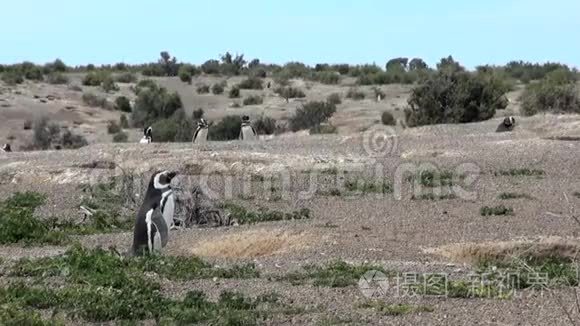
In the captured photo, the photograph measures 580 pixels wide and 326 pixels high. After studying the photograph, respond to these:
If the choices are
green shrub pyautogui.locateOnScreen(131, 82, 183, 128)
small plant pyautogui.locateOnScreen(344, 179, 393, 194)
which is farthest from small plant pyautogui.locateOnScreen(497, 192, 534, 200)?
green shrub pyautogui.locateOnScreen(131, 82, 183, 128)

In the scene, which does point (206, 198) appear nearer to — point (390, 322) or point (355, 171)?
point (355, 171)

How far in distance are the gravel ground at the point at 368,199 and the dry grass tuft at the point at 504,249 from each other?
27cm

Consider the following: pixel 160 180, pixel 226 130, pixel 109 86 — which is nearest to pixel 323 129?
pixel 226 130

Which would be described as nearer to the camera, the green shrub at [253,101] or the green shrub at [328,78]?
the green shrub at [253,101]

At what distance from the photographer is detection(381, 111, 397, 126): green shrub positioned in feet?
113

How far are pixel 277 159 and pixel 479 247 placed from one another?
7.91m

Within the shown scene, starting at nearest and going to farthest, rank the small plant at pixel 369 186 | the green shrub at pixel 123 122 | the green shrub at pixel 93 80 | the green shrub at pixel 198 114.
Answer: the small plant at pixel 369 186, the green shrub at pixel 123 122, the green shrub at pixel 198 114, the green shrub at pixel 93 80

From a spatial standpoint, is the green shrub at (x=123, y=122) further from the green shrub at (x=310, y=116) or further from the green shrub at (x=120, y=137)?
the green shrub at (x=310, y=116)

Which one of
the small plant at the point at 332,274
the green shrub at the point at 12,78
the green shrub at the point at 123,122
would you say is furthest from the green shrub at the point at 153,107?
the small plant at the point at 332,274

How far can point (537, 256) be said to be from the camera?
408 inches

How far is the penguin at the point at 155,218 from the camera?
1082 cm

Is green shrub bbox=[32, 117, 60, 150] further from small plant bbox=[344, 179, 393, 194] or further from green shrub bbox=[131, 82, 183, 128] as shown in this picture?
small plant bbox=[344, 179, 393, 194]

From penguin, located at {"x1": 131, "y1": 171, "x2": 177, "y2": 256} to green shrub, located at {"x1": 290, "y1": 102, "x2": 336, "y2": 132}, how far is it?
21906 mm

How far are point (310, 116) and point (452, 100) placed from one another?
6492 millimetres
